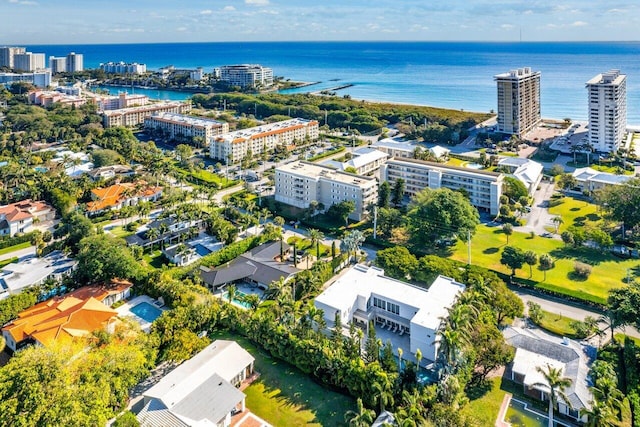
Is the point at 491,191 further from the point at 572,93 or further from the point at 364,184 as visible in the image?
the point at 572,93

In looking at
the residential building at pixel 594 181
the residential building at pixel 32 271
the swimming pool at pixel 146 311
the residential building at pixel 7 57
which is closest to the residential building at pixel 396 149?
the residential building at pixel 594 181

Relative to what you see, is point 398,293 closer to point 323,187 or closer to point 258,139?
point 323,187

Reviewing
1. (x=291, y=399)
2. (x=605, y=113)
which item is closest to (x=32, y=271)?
(x=291, y=399)

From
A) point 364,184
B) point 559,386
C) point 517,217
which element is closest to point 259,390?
point 559,386

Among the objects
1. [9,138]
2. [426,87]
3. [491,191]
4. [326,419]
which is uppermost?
[426,87]

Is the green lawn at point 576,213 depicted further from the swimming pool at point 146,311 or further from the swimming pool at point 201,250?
the swimming pool at point 146,311

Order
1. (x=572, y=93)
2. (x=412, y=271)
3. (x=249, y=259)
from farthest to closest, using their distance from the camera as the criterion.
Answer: (x=572, y=93) → (x=249, y=259) → (x=412, y=271)
